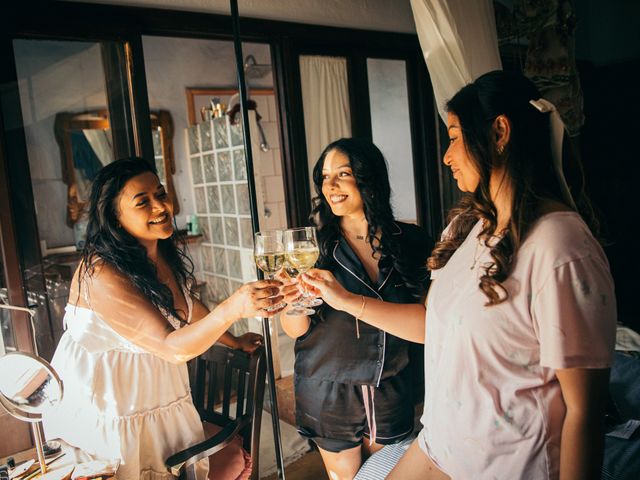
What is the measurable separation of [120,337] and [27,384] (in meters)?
0.25

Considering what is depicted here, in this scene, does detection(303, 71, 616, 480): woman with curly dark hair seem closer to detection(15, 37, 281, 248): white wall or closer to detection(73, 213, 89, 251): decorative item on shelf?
detection(73, 213, 89, 251): decorative item on shelf

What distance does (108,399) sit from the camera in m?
1.32

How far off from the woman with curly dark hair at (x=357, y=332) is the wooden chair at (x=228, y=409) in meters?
0.19

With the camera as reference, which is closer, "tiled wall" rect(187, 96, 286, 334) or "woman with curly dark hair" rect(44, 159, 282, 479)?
"woman with curly dark hair" rect(44, 159, 282, 479)

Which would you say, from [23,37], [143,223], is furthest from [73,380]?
[23,37]

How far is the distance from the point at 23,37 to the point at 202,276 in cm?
253

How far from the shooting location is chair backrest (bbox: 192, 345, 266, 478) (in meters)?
1.59

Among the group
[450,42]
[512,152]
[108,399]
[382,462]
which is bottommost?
[382,462]

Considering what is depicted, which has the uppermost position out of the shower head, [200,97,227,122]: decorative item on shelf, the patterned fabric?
the shower head

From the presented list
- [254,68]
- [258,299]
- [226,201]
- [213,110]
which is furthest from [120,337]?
[254,68]

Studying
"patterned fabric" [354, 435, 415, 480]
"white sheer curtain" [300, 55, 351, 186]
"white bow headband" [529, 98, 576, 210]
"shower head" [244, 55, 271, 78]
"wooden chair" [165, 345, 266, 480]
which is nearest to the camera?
"white bow headband" [529, 98, 576, 210]

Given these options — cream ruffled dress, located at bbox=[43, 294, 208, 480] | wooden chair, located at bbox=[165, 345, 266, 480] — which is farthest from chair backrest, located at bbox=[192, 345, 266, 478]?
cream ruffled dress, located at bbox=[43, 294, 208, 480]

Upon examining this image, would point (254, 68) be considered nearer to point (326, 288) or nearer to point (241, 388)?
point (241, 388)

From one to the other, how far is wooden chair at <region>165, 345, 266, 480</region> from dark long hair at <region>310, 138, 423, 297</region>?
43 cm
